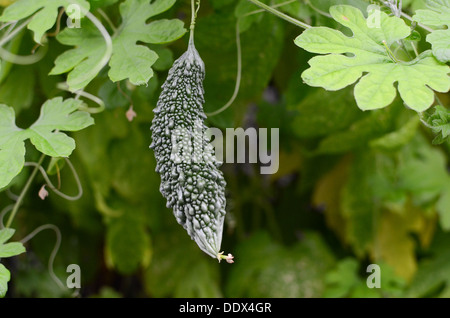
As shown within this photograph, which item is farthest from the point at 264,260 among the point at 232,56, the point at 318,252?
the point at 232,56

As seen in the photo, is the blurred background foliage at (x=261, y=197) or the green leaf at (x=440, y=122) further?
the blurred background foliage at (x=261, y=197)

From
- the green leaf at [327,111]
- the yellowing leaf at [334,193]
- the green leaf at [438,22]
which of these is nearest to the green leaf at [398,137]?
the green leaf at [327,111]

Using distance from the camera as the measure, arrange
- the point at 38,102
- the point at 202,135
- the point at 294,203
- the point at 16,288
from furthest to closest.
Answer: the point at 294,203 < the point at 16,288 < the point at 38,102 < the point at 202,135

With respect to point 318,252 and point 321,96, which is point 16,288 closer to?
point 318,252

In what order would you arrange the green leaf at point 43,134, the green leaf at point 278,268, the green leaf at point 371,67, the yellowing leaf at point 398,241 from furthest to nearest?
1. the yellowing leaf at point 398,241
2. the green leaf at point 278,268
3. the green leaf at point 43,134
4. the green leaf at point 371,67

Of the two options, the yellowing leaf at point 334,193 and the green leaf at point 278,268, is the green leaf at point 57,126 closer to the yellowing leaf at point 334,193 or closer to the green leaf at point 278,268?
the green leaf at point 278,268

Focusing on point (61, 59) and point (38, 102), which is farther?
point (38, 102)
